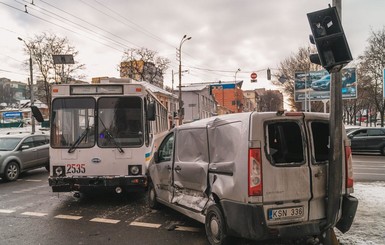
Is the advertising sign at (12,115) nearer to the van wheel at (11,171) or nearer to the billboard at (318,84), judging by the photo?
the billboard at (318,84)

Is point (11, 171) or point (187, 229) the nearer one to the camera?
point (187, 229)

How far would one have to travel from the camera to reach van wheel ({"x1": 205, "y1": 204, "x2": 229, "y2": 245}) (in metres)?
4.88

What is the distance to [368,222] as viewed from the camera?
6.25 meters

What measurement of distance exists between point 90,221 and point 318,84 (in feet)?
113

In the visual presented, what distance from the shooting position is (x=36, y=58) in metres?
41.7

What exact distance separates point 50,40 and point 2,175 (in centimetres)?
3394

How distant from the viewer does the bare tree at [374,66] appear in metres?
34.1

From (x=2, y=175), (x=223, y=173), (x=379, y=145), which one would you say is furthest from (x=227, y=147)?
(x=379, y=145)

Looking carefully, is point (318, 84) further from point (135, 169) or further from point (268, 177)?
point (268, 177)

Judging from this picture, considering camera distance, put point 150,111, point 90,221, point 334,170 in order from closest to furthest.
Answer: point 334,170 < point 90,221 < point 150,111

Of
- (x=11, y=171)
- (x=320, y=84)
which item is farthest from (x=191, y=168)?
(x=320, y=84)

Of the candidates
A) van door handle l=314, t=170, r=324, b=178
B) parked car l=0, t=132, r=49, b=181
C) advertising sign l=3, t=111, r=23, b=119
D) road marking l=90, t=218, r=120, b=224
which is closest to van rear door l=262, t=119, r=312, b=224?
van door handle l=314, t=170, r=324, b=178

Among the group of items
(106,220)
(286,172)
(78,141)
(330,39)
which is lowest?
(106,220)

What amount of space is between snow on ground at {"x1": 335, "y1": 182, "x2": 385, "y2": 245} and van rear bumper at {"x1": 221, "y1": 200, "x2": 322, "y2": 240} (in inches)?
44.1
